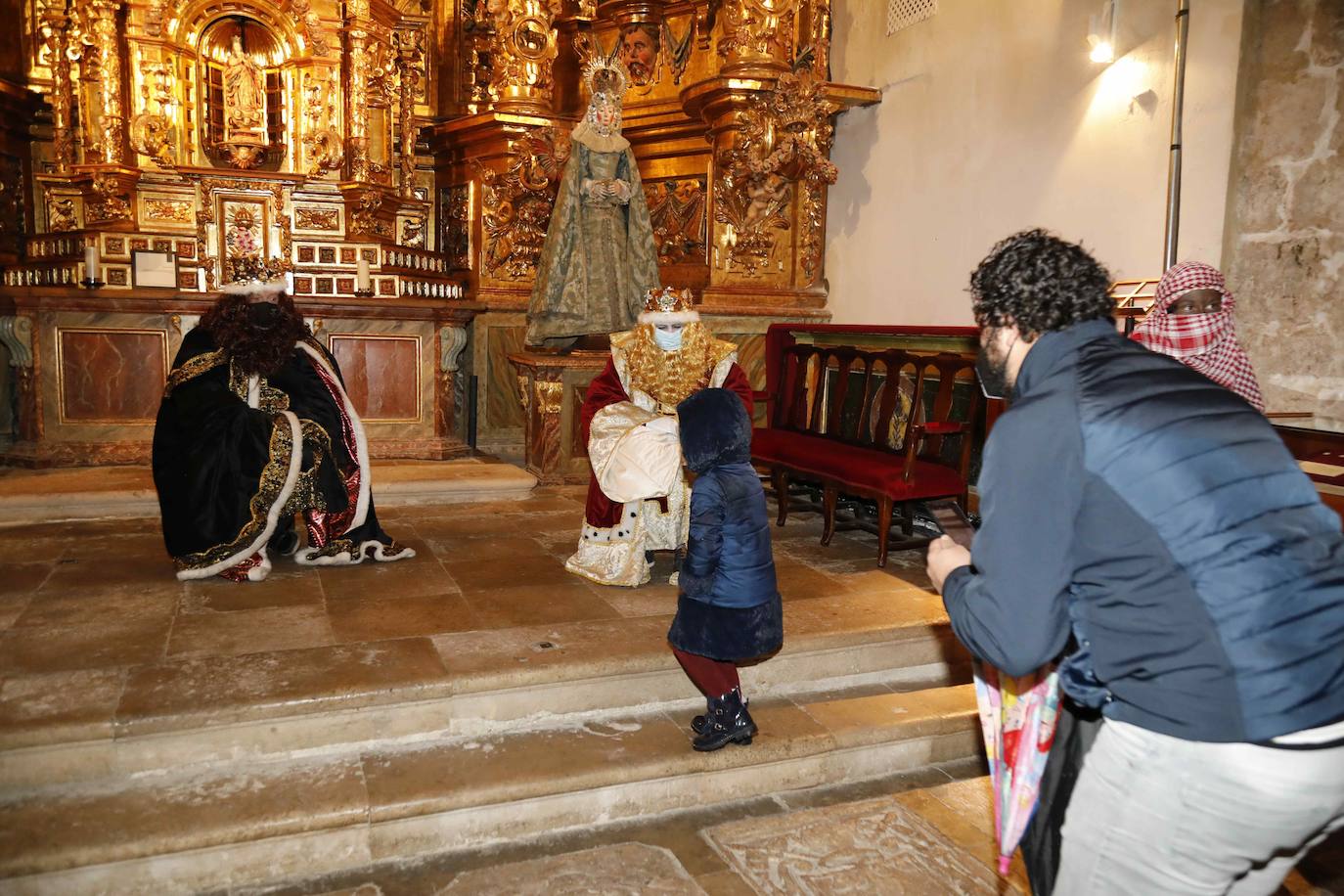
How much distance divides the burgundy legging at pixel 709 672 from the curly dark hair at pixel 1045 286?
6.13ft

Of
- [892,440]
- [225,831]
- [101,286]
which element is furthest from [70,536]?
[892,440]

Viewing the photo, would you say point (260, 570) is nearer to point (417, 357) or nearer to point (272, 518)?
point (272, 518)

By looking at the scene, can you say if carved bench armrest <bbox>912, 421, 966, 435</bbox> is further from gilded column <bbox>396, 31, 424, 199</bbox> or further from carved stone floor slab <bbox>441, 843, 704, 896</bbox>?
gilded column <bbox>396, 31, 424, 199</bbox>

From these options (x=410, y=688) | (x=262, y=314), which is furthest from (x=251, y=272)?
(x=410, y=688)

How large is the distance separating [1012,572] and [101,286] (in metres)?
7.97

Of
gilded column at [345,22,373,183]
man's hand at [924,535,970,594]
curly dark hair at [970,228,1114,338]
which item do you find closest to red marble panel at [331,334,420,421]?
gilded column at [345,22,373,183]

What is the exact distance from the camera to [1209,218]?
194 inches

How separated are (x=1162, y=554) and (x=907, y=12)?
274 inches

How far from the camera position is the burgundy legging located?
129 inches

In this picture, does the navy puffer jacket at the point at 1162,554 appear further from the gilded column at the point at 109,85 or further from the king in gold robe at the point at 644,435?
the gilded column at the point at 109,85

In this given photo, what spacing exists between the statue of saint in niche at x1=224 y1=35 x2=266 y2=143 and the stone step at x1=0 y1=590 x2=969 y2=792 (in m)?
6.49

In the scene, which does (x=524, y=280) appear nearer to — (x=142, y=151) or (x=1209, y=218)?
(x=142, y=151)

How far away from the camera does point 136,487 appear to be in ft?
20.2

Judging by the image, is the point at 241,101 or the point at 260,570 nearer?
the point at 260,570
